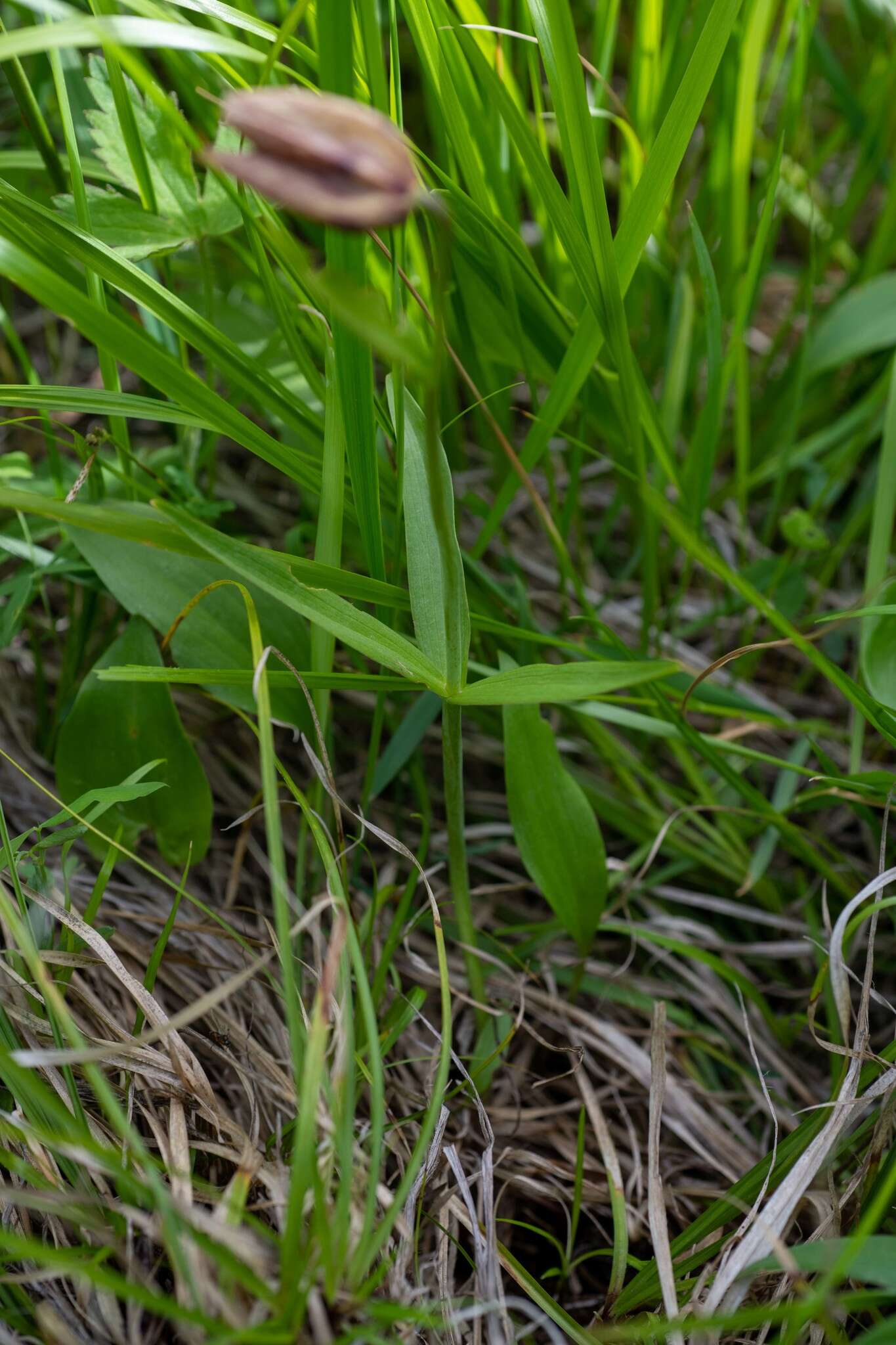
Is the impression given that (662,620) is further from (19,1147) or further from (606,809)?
(19,1147)

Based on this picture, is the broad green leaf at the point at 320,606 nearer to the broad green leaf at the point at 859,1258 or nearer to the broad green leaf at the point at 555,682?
the broad green leaf at the point at 555,682

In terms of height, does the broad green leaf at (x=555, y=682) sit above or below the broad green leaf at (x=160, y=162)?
below

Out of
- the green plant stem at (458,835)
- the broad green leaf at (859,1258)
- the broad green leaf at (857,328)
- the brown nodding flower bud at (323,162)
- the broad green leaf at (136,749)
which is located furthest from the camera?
the broad green leaf at (857,328)

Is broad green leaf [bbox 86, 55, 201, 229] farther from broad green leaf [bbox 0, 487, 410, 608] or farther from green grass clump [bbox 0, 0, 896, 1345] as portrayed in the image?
broad green leaf [bbox 0, 487, 410, 608]

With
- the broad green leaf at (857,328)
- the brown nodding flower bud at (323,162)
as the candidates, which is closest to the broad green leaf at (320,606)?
the brown nodding flower bud at (323,162)

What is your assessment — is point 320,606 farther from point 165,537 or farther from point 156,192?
point 156,192

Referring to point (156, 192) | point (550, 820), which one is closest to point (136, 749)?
point (550, 820)

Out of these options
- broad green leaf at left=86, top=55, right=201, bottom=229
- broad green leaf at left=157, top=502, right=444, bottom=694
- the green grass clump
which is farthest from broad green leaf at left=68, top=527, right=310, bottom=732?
broad green leaf at left=86, top=55, right=201, bottom=229
